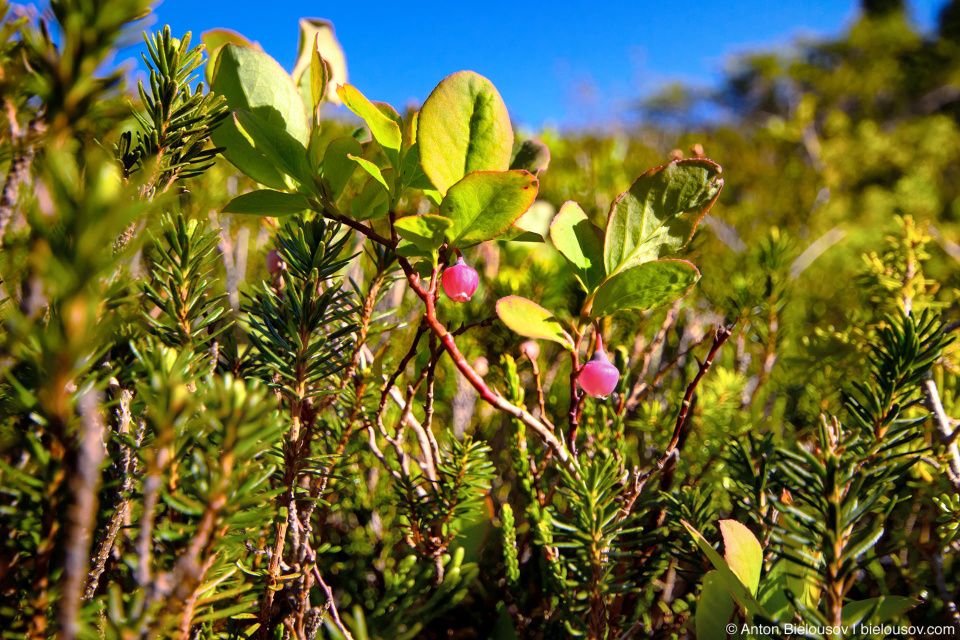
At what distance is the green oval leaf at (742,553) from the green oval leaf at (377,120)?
0.40m

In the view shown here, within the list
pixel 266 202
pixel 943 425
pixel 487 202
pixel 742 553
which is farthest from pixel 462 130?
pixel 943 425

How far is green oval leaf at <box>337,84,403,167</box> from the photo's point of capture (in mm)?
409

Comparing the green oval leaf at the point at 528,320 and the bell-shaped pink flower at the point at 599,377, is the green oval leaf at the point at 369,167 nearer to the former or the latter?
the green oval leaf at the point at 528,320

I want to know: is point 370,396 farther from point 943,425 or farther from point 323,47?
point 943,425

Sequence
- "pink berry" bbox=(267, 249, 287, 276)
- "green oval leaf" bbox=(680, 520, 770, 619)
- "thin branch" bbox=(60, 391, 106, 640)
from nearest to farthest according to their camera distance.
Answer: "thin branch" bbox=(60, 391, 106, 640) → "green oval leaf" bbox=(680, 520, 770, 619) → "pink berry" bbox=(267, 249, 287, 276)

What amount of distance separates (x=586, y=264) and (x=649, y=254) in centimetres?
6

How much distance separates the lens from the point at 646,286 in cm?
45

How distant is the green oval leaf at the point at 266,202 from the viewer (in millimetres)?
438

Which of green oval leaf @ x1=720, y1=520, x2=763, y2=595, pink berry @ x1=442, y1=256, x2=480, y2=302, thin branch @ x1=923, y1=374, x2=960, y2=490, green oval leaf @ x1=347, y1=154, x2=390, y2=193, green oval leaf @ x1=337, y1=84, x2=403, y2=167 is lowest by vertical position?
green oval leaf @ x1=720, y1=520, x2=763, y2=595

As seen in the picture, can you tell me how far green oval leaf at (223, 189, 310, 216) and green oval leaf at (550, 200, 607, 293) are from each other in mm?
228

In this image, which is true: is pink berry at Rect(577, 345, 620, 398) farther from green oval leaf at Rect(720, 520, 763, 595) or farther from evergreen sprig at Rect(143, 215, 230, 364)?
evergreen sprig at Rect(143, 215, 230, 364)

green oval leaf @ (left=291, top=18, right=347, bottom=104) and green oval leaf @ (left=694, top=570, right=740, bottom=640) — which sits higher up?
green oval leaf @ (left=291, top=18, right=347, bottom=104)

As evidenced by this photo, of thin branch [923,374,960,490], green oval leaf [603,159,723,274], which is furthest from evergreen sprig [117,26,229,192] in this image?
thin branch [923,374,960,490]

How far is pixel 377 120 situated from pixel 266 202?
4.5 inches
